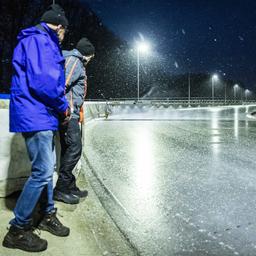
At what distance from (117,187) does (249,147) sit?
5467mm

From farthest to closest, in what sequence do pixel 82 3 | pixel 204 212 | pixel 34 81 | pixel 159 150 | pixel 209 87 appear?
pixel 209 87 → pixel 82 3 → pixel 159 150 → pixel 204 212 → pixel 34 81

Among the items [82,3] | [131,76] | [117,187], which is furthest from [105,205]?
[131,76]

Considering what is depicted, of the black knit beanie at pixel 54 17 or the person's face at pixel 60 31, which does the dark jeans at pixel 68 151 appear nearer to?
the person's face at pixel 60 31

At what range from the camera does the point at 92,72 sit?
5547 centimetres

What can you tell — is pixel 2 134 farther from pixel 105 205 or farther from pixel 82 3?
pixel 82 3

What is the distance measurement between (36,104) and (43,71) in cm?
29

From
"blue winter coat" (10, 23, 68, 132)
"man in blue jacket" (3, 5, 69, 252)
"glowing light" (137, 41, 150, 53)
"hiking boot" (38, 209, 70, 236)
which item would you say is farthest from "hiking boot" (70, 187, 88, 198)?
"glowing light" (137, 41, 150, 53)

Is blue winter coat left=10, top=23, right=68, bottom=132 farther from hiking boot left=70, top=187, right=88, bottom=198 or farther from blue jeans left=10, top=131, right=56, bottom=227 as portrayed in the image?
hiking boot left=70, top=187, right=88, bottom=198

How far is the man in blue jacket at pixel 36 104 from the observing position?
3.34 m

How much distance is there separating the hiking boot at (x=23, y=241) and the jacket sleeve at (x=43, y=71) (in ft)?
3.71

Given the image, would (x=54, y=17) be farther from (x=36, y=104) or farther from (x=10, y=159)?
(x=10, y=159)

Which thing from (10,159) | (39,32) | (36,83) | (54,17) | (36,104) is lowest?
(10,159)

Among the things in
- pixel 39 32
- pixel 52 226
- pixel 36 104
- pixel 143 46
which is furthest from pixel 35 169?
pixel 143 46

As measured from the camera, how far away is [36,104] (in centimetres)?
341
